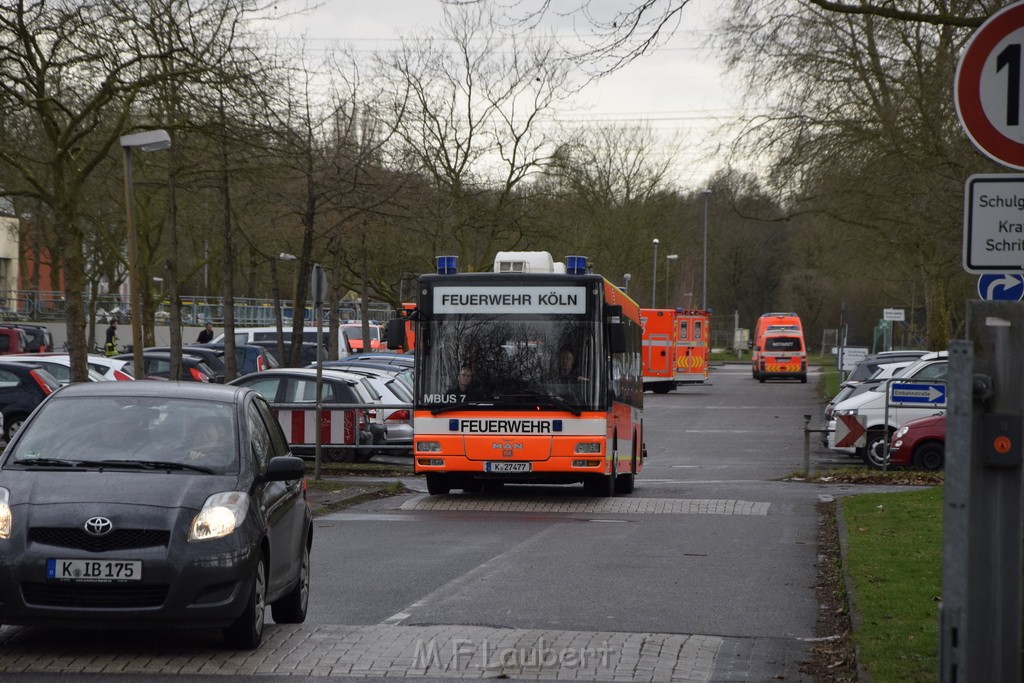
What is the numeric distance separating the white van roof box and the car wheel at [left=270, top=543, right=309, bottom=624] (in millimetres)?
9929

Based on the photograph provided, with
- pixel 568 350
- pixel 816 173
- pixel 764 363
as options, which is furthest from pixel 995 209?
pixel 764 363

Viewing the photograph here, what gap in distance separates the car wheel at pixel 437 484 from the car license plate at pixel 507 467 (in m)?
1.02

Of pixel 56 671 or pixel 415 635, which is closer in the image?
pixel 56 671

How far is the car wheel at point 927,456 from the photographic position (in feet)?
76.0

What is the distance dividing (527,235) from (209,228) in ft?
27.8

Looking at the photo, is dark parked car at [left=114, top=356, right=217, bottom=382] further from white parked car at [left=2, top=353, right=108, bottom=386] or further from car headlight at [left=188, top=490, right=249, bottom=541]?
car headlight at [left=188, top=490, right=249, bottom=541]

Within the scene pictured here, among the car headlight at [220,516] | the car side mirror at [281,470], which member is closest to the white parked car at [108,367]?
the car side mirror at [281,470]

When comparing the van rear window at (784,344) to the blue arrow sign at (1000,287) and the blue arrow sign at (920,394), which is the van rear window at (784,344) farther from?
the blue arrow sign at (1000,287)

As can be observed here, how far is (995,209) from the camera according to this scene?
235 inches

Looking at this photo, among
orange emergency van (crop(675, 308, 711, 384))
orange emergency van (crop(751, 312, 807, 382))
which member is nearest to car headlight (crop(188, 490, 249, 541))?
orange emergency van (crop(675, 308, 711, 384))

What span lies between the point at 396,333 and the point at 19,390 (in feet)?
37.0

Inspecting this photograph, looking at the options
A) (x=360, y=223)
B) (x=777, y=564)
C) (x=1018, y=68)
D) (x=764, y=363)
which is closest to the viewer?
(x=1018, y=68)

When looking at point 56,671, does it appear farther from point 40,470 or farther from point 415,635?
point 415,635

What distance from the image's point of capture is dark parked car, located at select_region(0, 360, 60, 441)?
26.1 m
